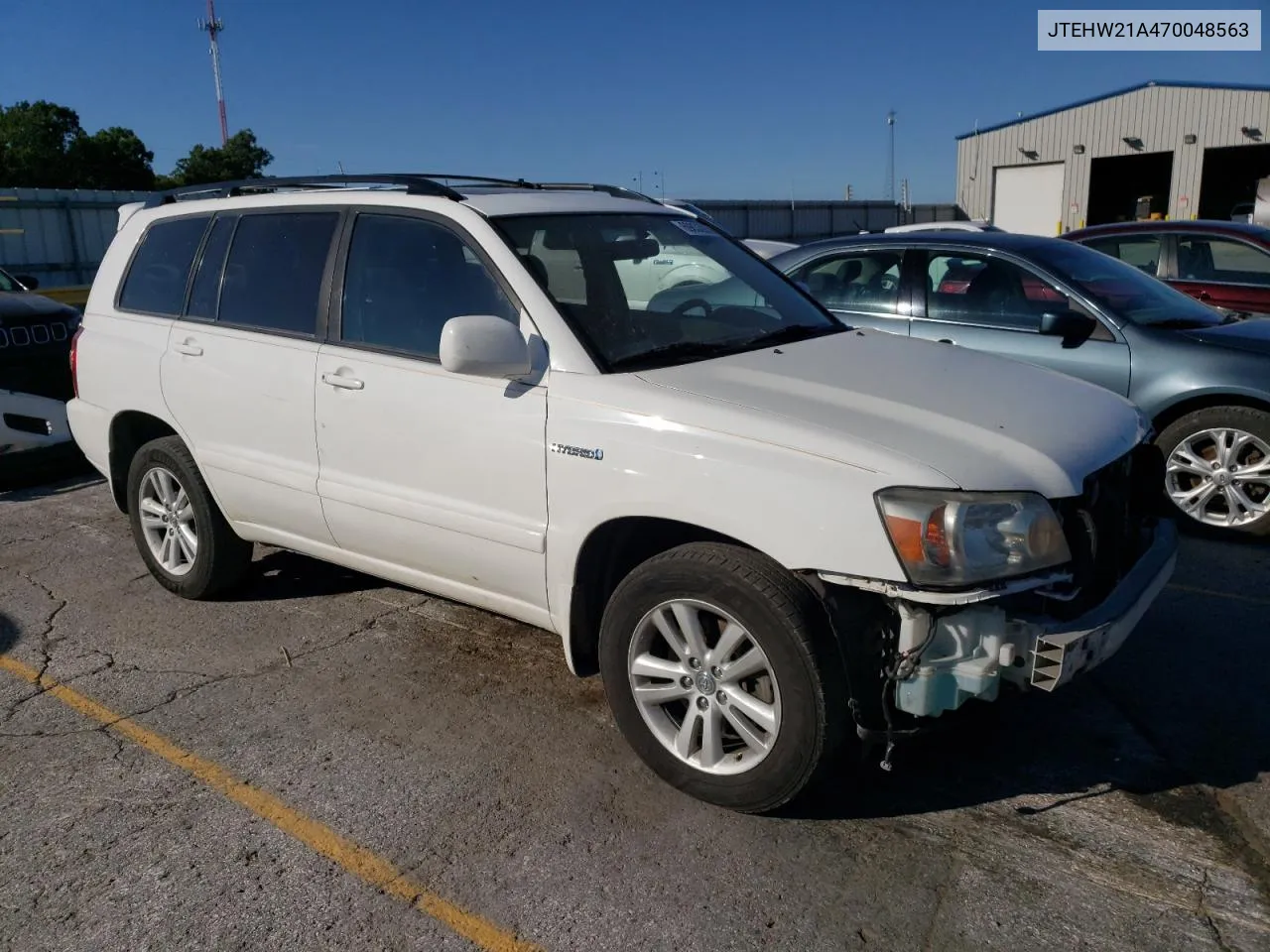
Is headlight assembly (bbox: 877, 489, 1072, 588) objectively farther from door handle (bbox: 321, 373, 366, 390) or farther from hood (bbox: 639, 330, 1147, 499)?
door handle (bbox: 321, 373, 366, 390)

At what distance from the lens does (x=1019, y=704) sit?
154 inches

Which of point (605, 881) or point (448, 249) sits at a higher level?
point (448, 249)

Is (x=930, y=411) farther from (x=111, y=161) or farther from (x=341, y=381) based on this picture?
(x=111, y=161)

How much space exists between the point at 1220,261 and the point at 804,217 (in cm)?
2233

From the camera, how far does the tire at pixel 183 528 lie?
481cm

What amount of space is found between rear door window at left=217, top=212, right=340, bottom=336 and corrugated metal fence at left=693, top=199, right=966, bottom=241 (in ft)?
71.4

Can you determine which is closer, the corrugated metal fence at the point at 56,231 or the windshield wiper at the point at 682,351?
the windshield wiper at the point at 682,351

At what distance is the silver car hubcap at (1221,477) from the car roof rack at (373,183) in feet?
11.0

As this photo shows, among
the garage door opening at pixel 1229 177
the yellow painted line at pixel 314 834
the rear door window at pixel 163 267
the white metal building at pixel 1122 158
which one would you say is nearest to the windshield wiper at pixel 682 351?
the yellow painted line at pixel 314 834

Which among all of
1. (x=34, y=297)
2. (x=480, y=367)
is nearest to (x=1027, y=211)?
(x=34, y=297)

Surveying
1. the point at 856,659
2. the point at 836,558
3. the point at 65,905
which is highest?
the point at 836,558

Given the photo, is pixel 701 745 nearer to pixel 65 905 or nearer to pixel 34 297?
pixel 65 905

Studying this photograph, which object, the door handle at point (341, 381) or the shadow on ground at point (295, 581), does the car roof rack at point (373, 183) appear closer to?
the door handle at point (341, 381)

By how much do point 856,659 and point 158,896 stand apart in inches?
79.2
